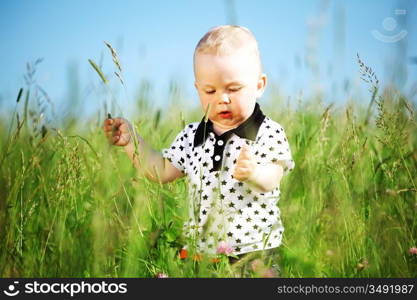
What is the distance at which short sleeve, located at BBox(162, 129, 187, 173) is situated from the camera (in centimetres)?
173

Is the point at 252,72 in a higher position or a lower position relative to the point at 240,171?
higher

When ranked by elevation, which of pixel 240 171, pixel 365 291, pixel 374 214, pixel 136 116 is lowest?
pixel 365 291

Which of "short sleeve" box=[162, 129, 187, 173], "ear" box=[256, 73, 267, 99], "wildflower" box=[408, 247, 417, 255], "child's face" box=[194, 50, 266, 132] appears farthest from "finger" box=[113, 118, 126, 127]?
"wildflower" box=[408, 247, 417, 255]

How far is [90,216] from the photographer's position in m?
1.59

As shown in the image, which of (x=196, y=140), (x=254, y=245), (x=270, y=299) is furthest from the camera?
(x=196, y=140)

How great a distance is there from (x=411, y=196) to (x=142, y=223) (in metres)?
0.87

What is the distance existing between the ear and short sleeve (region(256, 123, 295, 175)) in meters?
0.10

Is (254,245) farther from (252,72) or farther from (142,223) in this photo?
(252,72)

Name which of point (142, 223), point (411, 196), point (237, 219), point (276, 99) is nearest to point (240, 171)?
point (237, 219)

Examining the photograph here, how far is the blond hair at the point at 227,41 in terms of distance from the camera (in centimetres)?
154

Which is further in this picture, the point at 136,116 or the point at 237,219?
the point at 136,116

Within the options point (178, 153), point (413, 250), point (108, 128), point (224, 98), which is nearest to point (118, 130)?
point (108, 128)

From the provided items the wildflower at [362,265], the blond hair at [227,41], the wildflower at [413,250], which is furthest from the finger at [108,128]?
the wildflower at [413,250]

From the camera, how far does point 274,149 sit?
1605 mm
